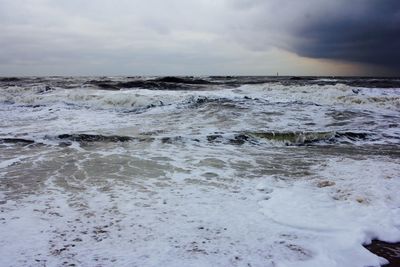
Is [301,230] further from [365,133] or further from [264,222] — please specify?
[365,133]

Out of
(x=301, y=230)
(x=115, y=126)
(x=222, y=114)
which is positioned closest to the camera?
(x=301, y=230)

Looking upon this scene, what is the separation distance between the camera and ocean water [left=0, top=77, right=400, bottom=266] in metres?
3.13

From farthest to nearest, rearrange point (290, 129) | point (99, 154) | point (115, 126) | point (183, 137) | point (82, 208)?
point (115, 126) < point (290, 129) < point (183, 137) < point (99, 154) < point (82, 208)

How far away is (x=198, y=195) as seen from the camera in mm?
4660

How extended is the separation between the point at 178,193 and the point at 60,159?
2.90 meters

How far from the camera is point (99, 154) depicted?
23.3ft

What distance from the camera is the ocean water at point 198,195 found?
123 inches

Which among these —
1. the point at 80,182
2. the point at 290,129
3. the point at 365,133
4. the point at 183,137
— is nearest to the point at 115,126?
the point at 183,137

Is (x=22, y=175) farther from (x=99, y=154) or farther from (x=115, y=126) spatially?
(x=115, y=126)

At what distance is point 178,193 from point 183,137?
165 inches

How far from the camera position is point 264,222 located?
12.4 ft

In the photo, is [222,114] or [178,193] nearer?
[178,193]

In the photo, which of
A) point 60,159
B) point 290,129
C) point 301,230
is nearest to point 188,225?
point 301,230

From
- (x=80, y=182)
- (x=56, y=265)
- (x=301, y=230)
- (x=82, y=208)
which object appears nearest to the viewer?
(x=56, y=265)
